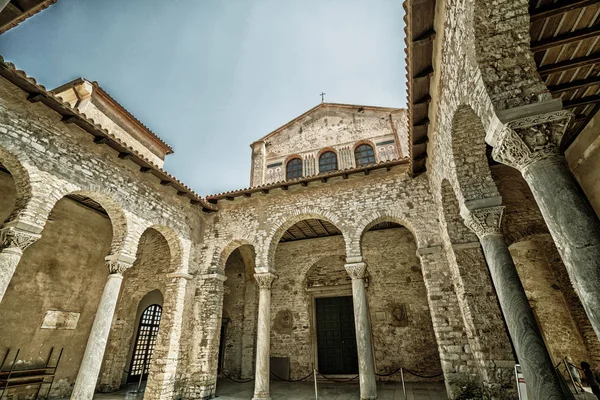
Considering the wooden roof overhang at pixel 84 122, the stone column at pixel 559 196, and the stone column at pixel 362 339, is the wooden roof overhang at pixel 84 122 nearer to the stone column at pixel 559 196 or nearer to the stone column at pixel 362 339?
the stone column at pixel 362 339

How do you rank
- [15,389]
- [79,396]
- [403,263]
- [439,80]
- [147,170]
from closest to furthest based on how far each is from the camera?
[439,80]
[79,396]
[15,389]
[147,170]
[403,263]

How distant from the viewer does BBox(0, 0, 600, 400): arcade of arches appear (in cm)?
372

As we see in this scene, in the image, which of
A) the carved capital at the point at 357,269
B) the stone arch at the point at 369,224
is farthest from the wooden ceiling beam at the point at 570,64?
the carved capital at the point at 357,269

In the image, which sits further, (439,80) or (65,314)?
(65,314)

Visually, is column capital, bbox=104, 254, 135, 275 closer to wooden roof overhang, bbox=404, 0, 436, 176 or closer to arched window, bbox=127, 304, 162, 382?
arched window, bbox=127, 304, 162, 382

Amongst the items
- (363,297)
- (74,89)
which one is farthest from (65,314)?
(363,297)

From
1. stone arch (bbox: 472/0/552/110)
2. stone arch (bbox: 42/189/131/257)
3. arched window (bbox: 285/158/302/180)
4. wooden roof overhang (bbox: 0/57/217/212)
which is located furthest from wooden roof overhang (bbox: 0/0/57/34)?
arched window (bbox: 285/158/302/180)

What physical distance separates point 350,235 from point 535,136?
589cm

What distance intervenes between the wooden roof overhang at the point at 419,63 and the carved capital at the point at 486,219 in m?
2.68

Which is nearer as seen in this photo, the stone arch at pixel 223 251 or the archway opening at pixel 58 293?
the archway opening at pixel 58 293

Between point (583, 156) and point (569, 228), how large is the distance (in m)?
5.28

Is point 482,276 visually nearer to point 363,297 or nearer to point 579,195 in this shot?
point 363,297

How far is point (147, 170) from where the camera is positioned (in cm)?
859

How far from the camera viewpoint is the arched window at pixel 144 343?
10885 millimetres
